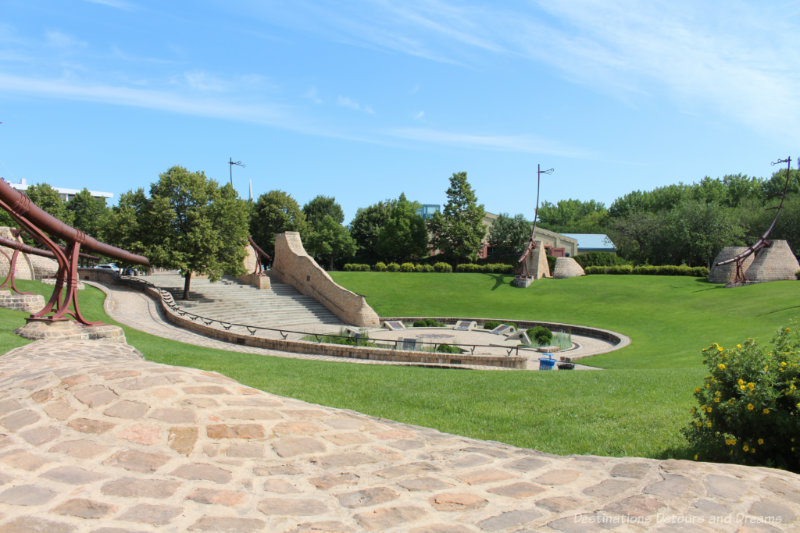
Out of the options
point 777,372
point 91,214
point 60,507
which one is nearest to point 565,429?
point 777,372

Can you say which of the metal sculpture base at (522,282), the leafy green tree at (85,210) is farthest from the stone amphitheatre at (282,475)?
the leafy green tree at (85,210)

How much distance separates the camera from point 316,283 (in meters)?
31.7

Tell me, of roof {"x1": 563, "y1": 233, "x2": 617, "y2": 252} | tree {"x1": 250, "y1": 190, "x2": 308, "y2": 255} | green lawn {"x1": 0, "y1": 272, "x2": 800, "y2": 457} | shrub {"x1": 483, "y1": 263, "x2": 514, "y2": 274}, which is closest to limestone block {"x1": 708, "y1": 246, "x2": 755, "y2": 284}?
green lawn {"x1": 0, "y1": 272, "x2": 800, "y2": 457}

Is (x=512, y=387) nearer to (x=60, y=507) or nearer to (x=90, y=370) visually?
(x=90, y=370)

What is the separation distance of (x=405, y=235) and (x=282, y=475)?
1976 inches

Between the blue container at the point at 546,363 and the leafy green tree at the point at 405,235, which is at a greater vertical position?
the leafy green tree at the point at 405,235

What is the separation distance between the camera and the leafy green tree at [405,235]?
175 feet

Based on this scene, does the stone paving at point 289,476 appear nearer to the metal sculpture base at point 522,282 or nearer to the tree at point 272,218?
the metal sculpture base at point 522,282

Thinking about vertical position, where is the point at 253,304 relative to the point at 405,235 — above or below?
below

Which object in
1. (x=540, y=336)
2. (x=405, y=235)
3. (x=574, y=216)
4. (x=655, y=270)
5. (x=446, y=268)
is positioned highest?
(x=574, y=216)

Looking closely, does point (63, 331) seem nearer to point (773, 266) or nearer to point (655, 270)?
point (773, 266)

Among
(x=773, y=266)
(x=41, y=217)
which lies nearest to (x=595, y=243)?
(x=773, y=266)

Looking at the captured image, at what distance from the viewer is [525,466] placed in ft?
12.3

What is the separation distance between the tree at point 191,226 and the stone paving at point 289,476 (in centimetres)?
2413
